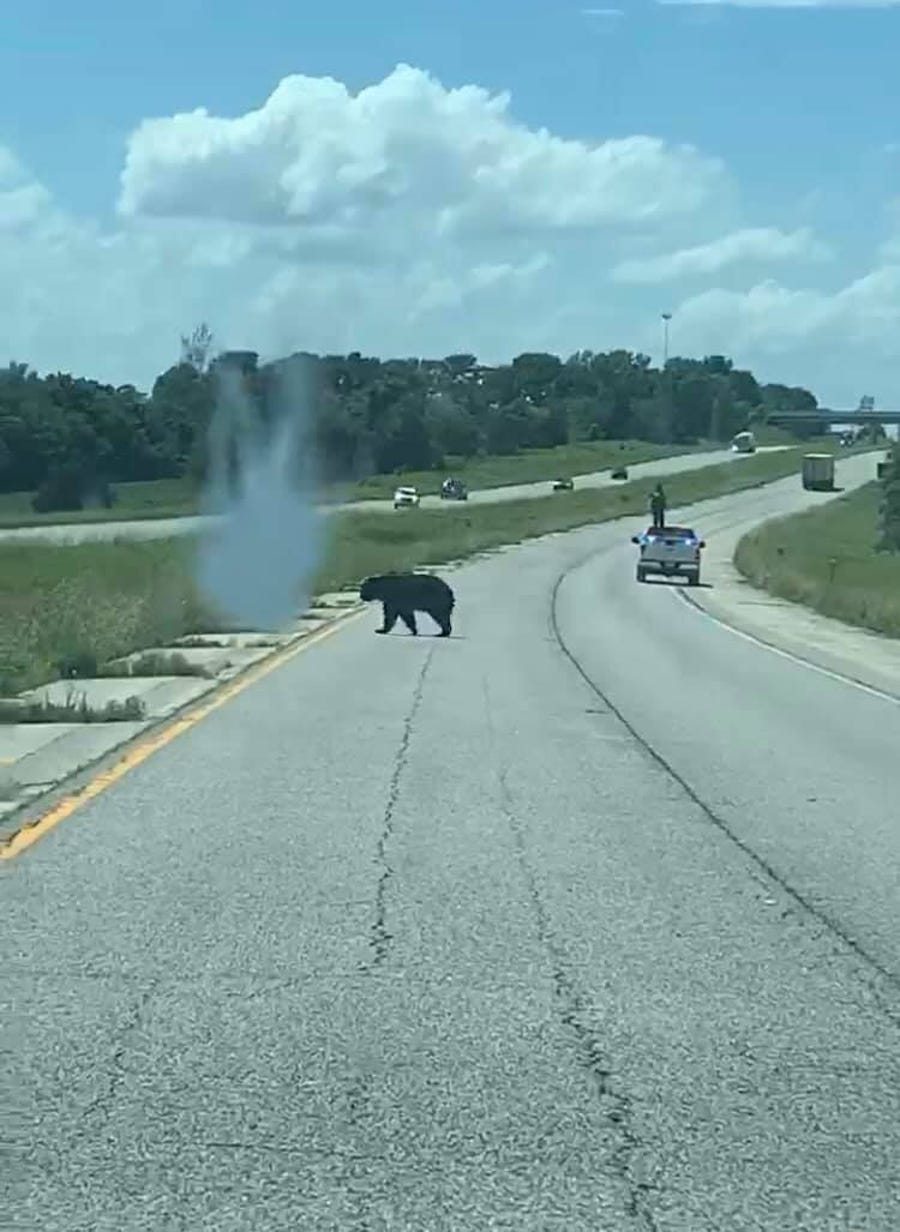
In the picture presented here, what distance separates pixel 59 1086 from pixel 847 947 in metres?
4.21

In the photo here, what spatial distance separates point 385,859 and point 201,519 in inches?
1302

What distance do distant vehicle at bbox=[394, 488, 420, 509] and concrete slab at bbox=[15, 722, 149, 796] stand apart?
2867 inches

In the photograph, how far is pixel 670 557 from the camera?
6812 centimetres

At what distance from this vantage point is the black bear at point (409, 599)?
122ft

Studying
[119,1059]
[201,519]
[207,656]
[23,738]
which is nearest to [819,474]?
[201,519]

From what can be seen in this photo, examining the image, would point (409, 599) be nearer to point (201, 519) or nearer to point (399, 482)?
point (201, 519)

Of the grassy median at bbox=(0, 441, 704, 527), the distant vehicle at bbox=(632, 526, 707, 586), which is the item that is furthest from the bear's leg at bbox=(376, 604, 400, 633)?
the distant vehicle at bbox=(632, 526, 707, 586)

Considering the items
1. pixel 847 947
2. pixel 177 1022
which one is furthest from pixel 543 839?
pixel 177 1022

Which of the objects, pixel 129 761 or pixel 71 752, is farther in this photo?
pixel 71 752

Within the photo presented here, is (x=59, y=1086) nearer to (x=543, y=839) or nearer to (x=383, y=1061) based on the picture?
(x=383, y=1061)

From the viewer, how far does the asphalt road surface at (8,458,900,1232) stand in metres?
6.59

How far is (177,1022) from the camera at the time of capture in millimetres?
8555

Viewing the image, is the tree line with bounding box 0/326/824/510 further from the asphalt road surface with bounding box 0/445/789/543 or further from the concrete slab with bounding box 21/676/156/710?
the concrete slab with bounding box 21/676/156/710

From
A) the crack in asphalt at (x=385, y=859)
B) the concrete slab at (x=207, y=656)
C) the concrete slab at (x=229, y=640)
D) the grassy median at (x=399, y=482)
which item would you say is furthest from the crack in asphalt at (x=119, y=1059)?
the grassy median at (x=399, y=482)
